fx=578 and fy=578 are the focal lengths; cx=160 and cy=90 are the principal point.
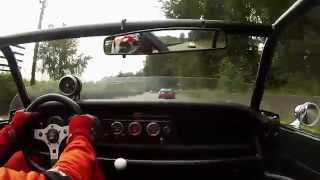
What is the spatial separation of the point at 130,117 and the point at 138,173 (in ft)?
1.61

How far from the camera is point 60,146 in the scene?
3467 millimetres

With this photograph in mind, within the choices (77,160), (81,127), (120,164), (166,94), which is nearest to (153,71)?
(166,94)

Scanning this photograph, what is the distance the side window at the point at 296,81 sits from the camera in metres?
4.10


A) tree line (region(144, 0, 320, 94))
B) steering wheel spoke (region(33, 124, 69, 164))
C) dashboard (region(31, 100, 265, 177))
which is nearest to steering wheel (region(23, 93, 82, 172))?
steering wheel spoke (region(33, 124, 69, 164))

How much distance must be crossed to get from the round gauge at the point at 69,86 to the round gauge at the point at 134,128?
19.3 inches

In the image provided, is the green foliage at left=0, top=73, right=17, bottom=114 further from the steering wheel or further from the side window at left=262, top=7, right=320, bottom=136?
the side window at left=262, top=7, right=320, bottom=136

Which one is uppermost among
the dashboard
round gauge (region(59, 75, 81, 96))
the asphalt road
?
round gauge (region(59, 75, 81, 96))

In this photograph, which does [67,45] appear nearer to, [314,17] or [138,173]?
[138,173]

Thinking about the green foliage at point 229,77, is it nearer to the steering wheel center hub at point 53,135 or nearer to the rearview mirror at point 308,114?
the rearview mirror at point 308,114

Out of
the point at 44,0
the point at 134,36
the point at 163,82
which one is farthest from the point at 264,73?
the point at 44,0

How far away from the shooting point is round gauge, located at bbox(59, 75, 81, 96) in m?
4.37

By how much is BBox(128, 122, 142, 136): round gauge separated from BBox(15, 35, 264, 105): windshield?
0.23 metres

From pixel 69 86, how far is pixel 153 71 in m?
0.65

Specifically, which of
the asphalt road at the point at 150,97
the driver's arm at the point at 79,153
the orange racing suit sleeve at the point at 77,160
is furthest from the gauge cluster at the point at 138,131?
the orange racing suit sleeve at the point at 77,160
